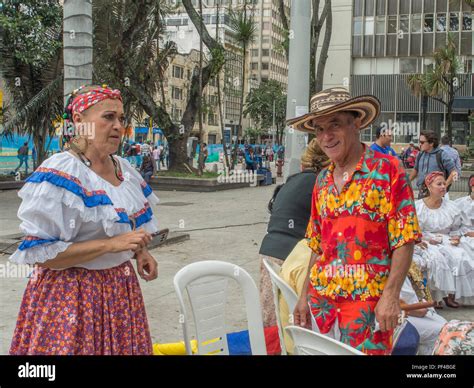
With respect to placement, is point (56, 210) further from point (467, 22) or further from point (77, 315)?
point (467, 22)

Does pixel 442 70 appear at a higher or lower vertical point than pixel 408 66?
lower

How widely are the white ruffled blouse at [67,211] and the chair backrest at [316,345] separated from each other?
2.84 feet

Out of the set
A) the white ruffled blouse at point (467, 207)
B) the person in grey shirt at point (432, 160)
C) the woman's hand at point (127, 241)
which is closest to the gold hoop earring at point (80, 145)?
the woman's hand at point (127, 241)

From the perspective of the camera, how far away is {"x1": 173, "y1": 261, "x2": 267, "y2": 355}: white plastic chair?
3.18 meters

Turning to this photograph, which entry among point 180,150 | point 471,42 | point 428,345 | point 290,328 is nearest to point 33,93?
point 180,150

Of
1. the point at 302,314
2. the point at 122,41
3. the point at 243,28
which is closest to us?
the point at 302,314

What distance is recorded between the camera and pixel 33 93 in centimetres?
1788

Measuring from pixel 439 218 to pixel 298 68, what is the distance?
243cm

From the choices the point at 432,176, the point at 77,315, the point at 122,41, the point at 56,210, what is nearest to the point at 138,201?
the point at 56,210

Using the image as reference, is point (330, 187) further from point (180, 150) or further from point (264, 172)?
point (264, 172)

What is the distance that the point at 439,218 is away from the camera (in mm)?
6707

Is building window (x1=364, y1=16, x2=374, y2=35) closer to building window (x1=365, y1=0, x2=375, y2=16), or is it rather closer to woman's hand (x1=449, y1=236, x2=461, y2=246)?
building window (x1=365, y1=0, x2=375, y2=16)

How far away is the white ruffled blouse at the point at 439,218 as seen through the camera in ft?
22.0

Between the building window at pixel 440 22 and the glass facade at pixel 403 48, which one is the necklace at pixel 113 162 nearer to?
the glass facade at pixel 403 48
